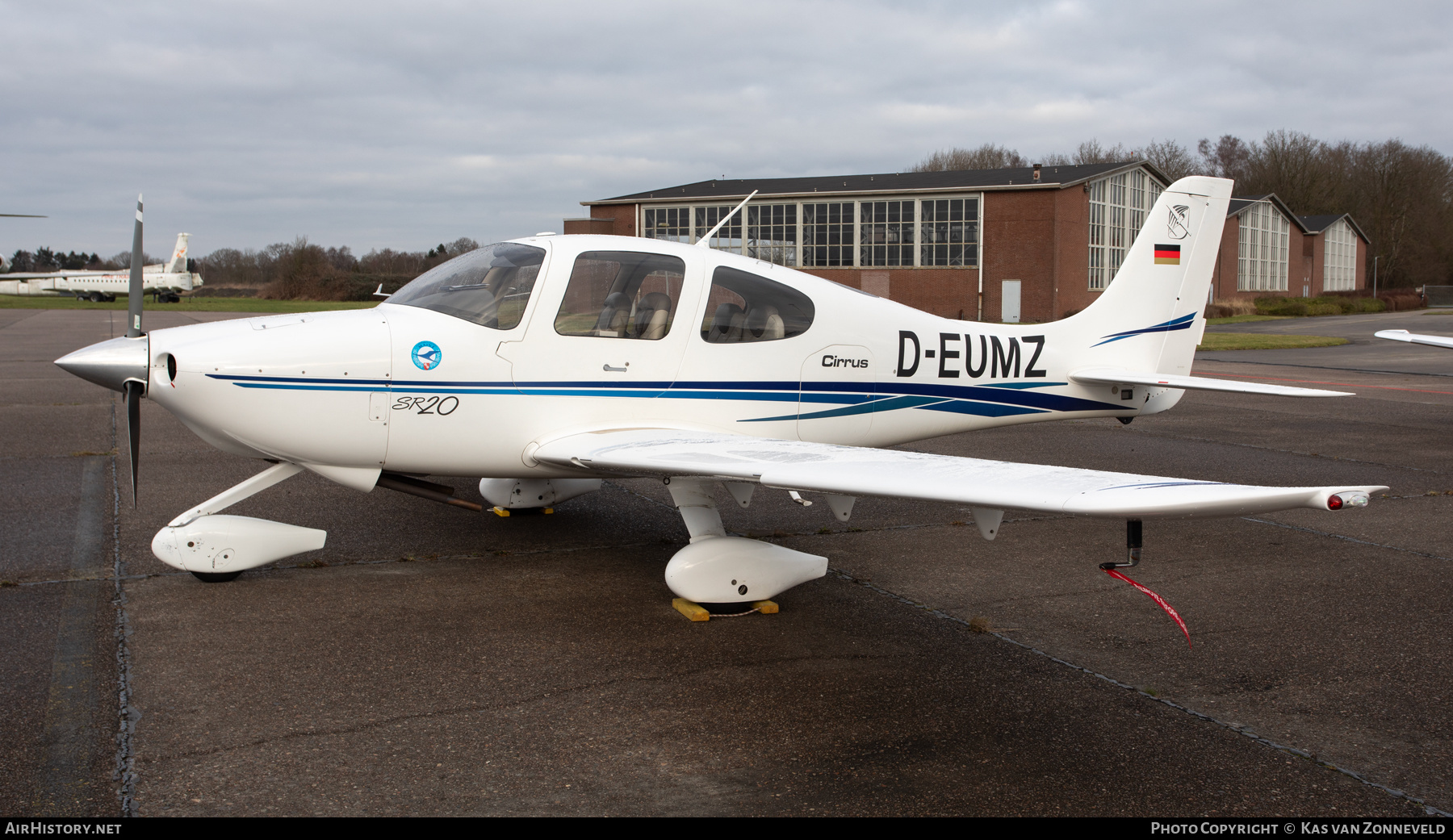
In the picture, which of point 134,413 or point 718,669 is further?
point 134,413

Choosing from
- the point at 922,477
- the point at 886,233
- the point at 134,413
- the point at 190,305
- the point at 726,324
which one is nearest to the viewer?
the point at 922,477

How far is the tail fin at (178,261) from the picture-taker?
2606 inches

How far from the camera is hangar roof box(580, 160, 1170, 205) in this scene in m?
45.5

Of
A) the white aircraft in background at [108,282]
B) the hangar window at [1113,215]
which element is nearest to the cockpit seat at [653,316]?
the hangar window at [1113,215]

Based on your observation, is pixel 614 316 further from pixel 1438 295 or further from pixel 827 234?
pixel 1438 295

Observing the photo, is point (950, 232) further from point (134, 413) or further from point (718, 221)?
point (134, 413)

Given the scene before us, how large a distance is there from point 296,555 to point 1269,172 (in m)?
91.6

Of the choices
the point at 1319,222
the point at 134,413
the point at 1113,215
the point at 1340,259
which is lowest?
the point at 134,413

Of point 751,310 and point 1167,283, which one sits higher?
point 1167,283

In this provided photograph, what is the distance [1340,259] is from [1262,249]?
16.9m

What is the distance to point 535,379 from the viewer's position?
5.71 meters

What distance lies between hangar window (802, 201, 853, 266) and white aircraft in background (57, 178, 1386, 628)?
41570 mm

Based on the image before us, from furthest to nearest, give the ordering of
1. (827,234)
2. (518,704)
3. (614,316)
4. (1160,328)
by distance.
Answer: (827,234) < (1160,328) < (614,316) < (518,704)

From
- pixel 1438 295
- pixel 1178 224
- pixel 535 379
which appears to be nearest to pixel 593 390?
pixel 535 379
